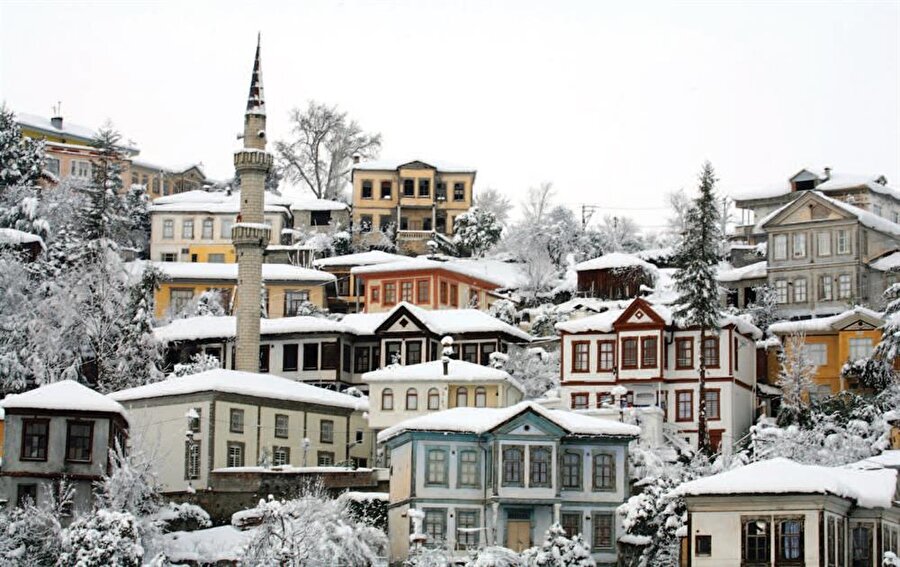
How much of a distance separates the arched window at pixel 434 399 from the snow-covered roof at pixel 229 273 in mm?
23773

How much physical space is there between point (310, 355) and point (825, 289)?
82.4 ft

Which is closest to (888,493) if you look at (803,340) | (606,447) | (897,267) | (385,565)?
(606,447)

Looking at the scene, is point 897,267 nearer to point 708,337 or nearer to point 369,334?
point 708,337

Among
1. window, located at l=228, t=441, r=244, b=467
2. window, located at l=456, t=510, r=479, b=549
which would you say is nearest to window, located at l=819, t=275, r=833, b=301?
window, located at l=456, t=510, r=479, b=549

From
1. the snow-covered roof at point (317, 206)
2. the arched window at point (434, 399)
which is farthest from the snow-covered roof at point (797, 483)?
the snow-covered roof at point (317, 206)

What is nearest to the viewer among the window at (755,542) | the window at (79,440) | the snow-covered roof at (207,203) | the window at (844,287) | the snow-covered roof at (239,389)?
the window at (755,542)

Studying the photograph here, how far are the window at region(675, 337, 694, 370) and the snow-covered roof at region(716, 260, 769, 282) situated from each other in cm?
1492

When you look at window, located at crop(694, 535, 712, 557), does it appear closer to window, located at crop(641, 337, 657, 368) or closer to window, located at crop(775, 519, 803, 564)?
window, located at crop(775, 519, 803, 564)

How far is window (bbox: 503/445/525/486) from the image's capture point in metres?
62.7

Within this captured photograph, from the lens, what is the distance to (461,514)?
62844 millimetres

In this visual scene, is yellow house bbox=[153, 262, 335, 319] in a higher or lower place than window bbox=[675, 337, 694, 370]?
higher

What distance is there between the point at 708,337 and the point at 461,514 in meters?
17.5

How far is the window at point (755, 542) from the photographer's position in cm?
5475

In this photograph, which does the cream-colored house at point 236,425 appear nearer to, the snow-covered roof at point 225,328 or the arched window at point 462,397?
the arched window at point 462,397
